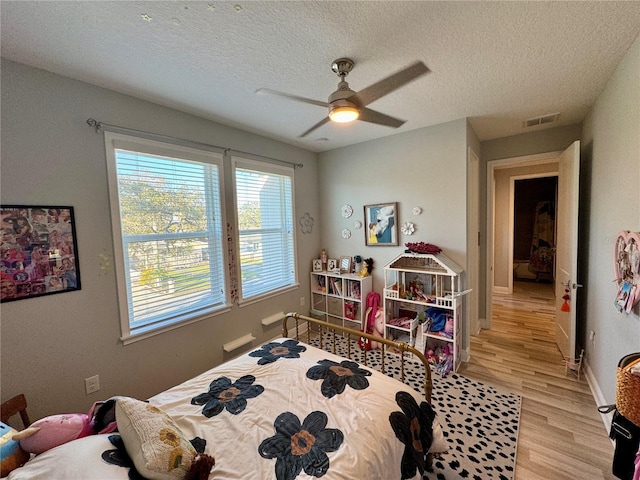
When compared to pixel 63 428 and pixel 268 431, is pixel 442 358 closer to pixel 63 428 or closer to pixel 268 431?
pixel 268 431

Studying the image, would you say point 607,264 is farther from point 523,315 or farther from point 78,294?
point 78,294

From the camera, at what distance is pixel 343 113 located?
158 cm

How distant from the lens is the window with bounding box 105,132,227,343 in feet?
6.88

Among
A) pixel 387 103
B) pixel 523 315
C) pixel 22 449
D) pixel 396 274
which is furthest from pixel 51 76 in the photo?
pixel 523 315

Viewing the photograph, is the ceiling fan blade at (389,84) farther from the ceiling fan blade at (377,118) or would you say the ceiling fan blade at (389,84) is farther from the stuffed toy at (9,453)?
the stuffed toy at (9,453)

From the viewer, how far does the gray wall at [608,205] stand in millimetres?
1597

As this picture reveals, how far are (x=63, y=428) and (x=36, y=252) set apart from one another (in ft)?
3.86

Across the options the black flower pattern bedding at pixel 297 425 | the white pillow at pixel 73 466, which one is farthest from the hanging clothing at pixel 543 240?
the white pillow at pixel 73 466

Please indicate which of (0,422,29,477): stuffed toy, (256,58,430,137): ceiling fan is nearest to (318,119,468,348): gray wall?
(256,58,430,137): ceiling fan

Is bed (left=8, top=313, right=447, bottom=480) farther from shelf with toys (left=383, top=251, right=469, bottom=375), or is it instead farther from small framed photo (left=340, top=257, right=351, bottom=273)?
small framed photo (left=340, top=257, right=351, bottom=273)

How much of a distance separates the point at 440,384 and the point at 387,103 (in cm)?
268

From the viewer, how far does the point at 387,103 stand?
7.68 ft

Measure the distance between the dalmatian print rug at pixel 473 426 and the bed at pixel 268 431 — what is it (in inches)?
10.2

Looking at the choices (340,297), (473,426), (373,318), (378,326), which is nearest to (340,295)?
(340,297)
